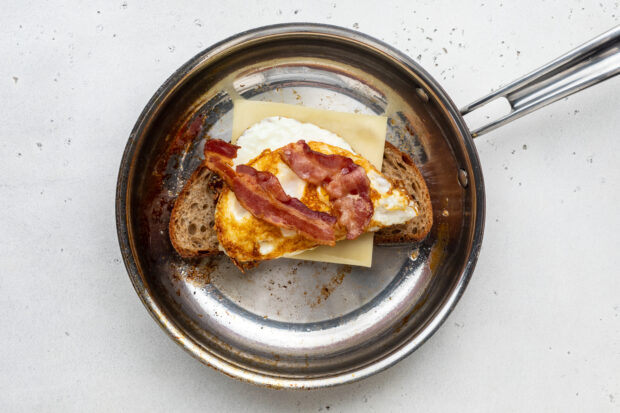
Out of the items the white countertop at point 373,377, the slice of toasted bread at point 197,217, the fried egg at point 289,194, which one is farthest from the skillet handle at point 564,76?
the slice of toasted bread at point 197,217

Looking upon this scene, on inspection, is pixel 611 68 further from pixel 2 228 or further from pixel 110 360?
pixel 2 228

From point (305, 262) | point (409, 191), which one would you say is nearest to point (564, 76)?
point (409, 191)

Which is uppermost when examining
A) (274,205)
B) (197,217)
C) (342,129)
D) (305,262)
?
(342,129)

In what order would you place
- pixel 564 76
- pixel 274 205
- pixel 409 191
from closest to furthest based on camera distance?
pixel 274 205
pixel 564 76
pixel 409 191

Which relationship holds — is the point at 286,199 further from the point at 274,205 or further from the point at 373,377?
the point at 373,377

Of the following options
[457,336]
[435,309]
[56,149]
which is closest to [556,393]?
[457,336]

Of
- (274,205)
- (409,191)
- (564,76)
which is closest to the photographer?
(274,205)

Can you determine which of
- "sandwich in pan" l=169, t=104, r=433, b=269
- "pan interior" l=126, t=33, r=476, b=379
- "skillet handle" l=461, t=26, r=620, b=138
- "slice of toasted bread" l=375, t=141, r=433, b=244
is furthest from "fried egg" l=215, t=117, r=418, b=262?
"skillet handle" l=461, t=26, r=620, b=138

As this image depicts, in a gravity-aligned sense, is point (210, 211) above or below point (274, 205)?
above
